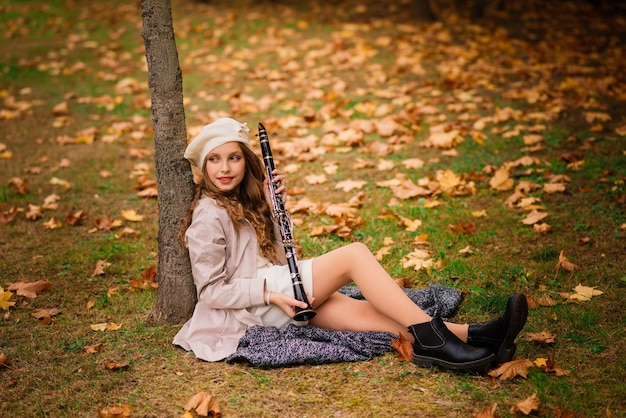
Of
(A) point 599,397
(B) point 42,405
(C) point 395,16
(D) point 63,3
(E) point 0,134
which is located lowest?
(A) point 599,397

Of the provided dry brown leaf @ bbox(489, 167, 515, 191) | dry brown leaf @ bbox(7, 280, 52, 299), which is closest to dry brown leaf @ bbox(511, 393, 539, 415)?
dry brown leaf @ bbox(489, 167, 515, 191)

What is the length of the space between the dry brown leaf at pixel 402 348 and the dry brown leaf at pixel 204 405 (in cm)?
96

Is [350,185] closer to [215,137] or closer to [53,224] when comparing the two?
[215,137]

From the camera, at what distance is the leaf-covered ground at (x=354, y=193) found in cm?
298

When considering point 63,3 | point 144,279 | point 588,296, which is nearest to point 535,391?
point 588,296

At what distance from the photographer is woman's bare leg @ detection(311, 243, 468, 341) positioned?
3173 mm

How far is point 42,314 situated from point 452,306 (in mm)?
2407

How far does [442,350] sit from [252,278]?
1042 millimetres

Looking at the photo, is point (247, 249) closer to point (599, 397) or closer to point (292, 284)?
point (292, 284)

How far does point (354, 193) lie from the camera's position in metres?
5.47

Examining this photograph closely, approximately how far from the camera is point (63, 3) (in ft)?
47.2

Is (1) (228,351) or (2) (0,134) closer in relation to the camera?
(1) (228,351)

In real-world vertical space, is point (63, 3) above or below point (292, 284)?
above

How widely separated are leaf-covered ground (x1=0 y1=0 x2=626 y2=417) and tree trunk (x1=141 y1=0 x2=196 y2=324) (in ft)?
0.59
